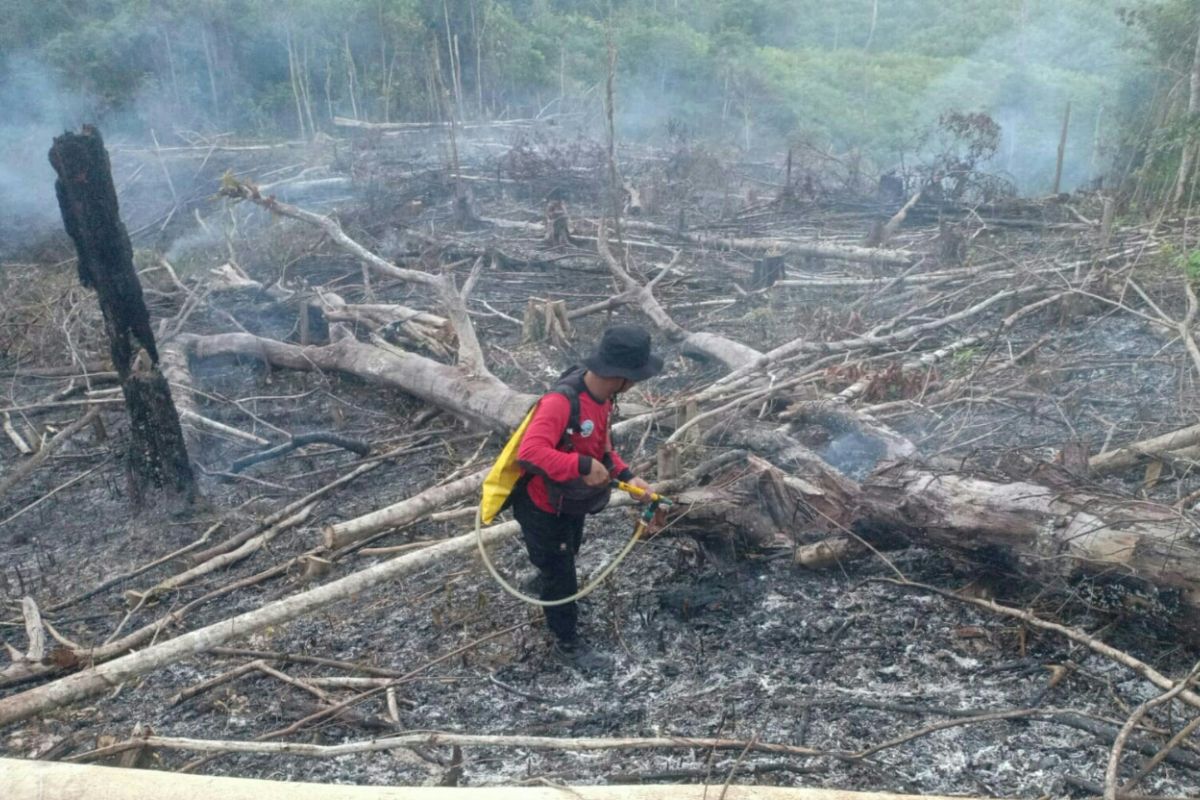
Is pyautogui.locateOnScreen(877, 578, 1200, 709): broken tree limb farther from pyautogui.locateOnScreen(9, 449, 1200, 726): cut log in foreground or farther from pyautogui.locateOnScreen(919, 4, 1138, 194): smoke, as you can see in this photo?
pyautogui.locateOnScreen(919, 4, 1138, 194): smoke

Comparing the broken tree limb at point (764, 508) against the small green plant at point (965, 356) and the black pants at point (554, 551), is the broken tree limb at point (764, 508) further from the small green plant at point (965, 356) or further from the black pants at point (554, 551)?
the small green plant at point (965, 356)

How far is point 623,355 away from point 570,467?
52 centimetres

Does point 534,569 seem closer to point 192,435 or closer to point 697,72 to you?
point 192,435

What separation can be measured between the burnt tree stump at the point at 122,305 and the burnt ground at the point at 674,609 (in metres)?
0.37

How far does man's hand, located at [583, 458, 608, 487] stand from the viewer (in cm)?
383

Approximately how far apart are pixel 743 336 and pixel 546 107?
58.2ft

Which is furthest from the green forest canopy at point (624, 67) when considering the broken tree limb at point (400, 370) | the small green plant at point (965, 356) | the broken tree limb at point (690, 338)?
the broken tree limb at point (400, 370)

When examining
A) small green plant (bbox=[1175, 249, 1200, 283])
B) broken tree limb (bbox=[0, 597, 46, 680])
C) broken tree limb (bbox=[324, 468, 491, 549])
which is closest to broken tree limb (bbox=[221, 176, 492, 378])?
broken tree limb (bbox=[324, 468, 491, 549])

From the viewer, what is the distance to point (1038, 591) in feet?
13.7

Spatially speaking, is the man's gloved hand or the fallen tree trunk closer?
the fallen tree trunk

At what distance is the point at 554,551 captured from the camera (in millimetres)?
4234

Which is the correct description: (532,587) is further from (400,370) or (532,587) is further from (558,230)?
(558,230)

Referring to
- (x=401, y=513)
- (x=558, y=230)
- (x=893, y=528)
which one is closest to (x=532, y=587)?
(x=401, y=513)

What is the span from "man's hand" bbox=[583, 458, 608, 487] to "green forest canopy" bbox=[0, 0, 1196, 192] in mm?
13807
